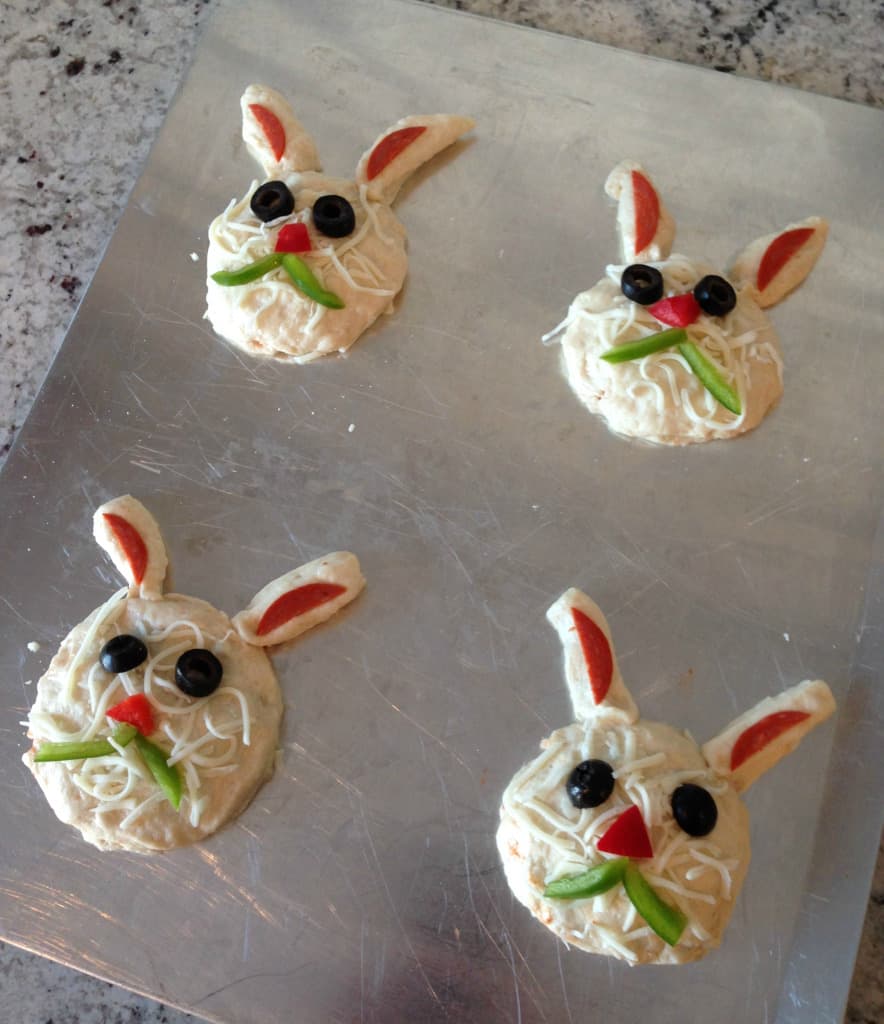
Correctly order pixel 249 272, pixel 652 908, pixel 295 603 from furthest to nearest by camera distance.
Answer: pixel 249 272, pixel 295 603, pixel 652 908

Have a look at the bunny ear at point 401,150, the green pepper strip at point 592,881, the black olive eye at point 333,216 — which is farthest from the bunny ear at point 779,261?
the green pepper strip at point 592,881

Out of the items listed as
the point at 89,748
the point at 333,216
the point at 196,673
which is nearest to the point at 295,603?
the point at 196,673

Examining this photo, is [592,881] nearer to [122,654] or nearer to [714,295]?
[122,654]

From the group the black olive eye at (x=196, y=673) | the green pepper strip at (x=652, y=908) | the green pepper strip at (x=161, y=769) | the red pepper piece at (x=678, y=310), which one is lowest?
the green pepper strip at (x=652, y=908)

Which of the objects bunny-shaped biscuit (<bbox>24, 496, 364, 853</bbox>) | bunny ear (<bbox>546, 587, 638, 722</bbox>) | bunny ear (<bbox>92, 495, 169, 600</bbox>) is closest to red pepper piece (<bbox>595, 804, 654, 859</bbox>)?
bunny ear (<bbox>546, 587, 638, 722</bbox>)

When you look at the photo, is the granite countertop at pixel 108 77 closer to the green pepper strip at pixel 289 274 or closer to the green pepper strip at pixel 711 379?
the green pepper strip at pixel 289 274

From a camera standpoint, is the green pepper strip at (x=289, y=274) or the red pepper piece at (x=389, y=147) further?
the red pepper piece at (x=389, y=147)

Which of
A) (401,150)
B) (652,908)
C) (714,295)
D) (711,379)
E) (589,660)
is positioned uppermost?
(401,150)
